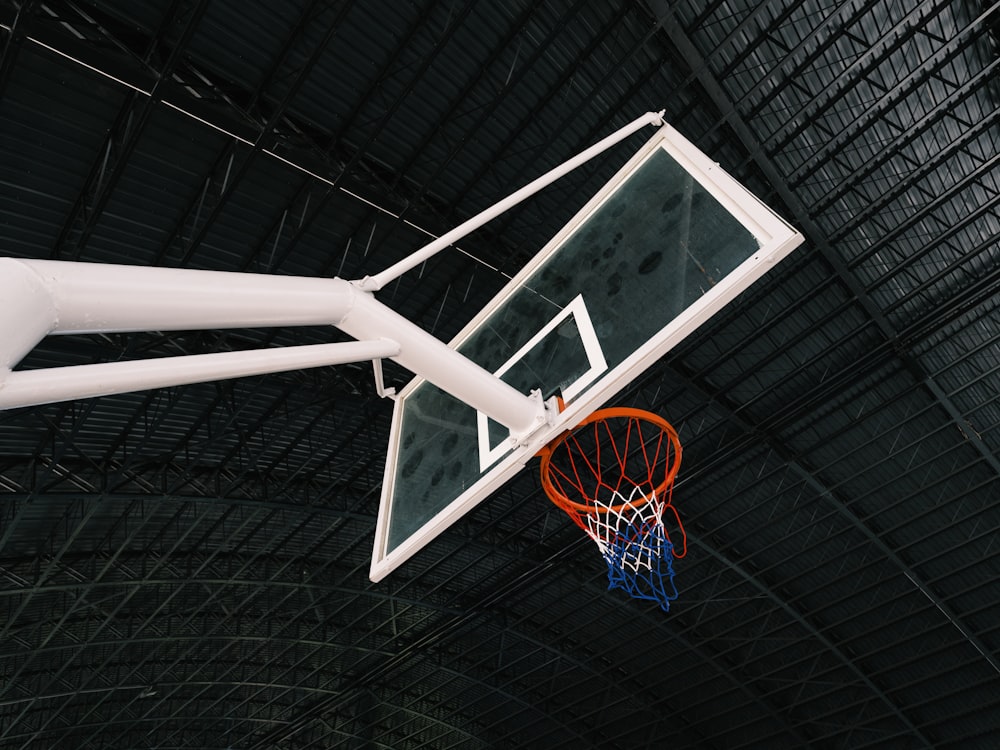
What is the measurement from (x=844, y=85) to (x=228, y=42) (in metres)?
12.0

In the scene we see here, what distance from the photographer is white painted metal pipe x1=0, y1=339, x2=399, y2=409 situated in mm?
3583

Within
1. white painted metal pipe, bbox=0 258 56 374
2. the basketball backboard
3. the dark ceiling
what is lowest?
white painted metal pipe, bbox=0 258 56 374

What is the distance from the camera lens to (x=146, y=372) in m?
4.11

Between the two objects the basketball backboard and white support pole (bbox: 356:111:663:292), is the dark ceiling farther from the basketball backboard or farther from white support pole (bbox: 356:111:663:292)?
white support pole (bbox: 356:111:663:292)

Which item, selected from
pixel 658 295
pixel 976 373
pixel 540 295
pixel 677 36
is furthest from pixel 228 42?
pixel 976 373

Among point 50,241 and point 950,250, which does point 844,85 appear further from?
point 50,241

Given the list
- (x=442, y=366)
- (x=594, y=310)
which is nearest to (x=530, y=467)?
(x=594, y=310)

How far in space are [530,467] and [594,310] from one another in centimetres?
1409

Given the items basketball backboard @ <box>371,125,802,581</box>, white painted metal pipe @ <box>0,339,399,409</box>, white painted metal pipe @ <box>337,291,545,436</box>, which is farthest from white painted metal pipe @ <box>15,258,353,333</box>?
basketball backboard @ <box>371,125,802,581</box>

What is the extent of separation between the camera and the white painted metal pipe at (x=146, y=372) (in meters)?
3.58

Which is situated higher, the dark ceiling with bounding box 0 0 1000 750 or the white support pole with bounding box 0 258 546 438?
the dark ceiling with bounding box 0 0 1000 750

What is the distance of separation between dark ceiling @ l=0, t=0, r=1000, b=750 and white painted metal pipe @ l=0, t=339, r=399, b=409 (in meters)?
10.7

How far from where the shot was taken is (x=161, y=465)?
25.8 m

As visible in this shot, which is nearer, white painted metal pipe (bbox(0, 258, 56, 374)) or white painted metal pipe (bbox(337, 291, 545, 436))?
white painted metal pipe (bbox(0, 258, 56, 374))
